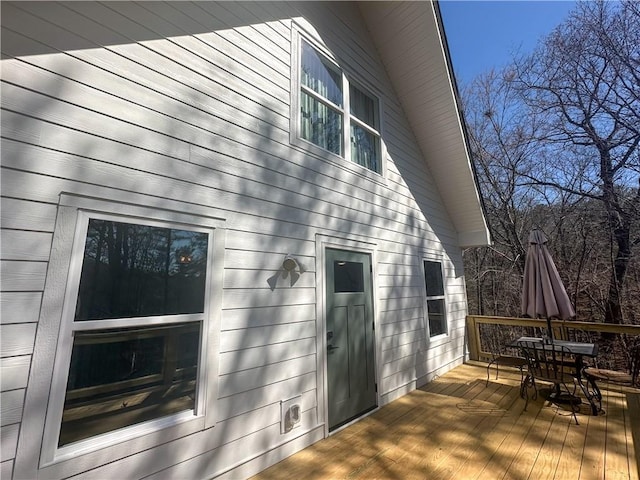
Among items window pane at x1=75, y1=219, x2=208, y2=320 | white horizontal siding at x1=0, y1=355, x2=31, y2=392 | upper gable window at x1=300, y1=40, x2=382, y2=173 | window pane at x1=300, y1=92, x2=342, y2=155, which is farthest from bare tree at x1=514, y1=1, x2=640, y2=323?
white horizontal siding at x1=0, y1=355, x2=31, y2=392

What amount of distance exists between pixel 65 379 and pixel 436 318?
5.54 meters

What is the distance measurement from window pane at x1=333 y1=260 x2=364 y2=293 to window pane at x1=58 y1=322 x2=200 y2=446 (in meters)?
1.81

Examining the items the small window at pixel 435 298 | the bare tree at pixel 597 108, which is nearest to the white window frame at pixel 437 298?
the small window at pixel 435 298

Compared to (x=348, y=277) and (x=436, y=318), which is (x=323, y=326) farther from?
(x=436, y=318)

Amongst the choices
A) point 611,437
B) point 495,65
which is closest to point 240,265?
point 611,437

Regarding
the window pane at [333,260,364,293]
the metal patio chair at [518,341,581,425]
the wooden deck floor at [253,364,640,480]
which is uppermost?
the window pane at [333,260,364,293]

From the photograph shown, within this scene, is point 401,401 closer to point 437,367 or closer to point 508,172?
point 437,367

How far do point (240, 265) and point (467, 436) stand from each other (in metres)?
3.06

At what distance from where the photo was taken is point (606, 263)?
7934 mm

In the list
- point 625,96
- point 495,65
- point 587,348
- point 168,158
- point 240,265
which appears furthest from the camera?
point 495,65

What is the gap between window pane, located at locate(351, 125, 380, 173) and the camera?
14.8 ft

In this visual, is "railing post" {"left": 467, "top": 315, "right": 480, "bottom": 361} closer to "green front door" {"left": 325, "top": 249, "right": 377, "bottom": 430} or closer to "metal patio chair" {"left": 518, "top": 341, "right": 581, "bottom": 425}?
"metal patio chair" {"left": 518, "top": 341, "right": 581, "bottom": 425}

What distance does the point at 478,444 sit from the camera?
3102 mm

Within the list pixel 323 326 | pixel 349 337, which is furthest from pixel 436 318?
pixel 323 326
